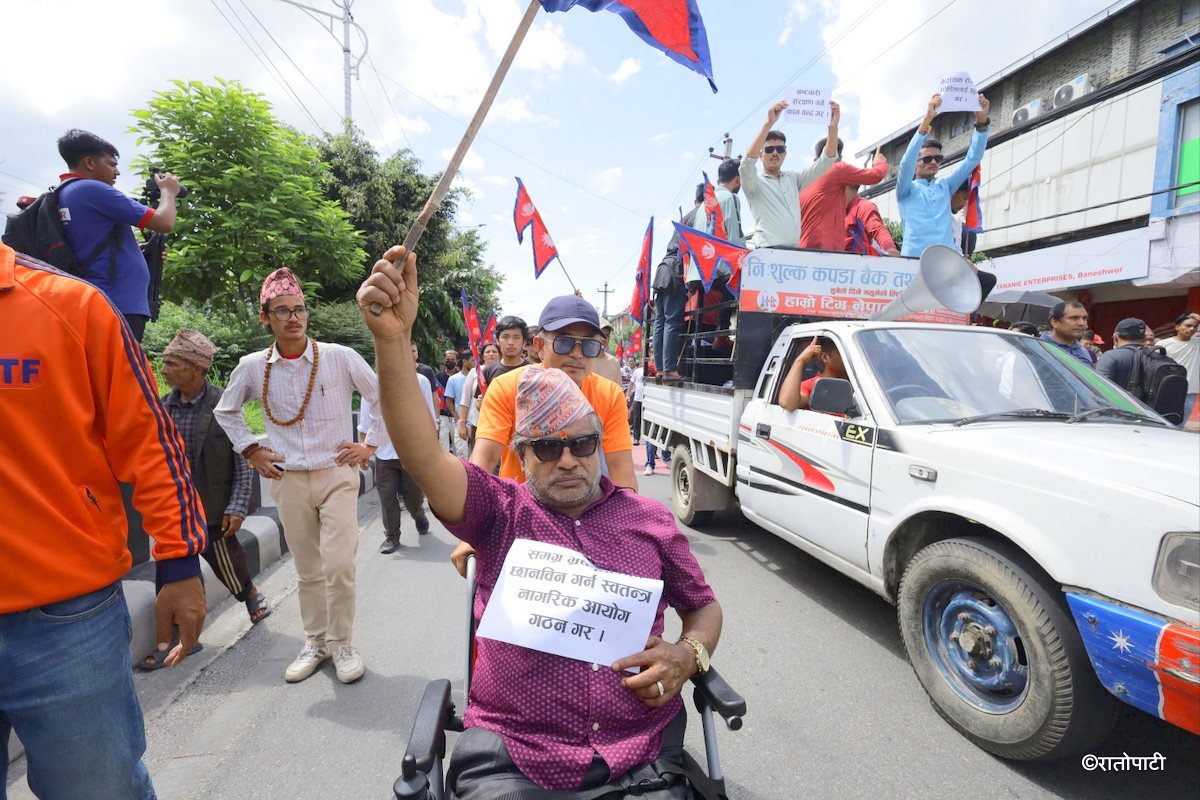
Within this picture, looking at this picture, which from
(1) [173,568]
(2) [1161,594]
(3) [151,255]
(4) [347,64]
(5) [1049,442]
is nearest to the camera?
(1) [173,568]

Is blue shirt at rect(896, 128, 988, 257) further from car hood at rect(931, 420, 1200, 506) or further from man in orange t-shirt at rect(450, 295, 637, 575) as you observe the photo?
man in orange t-shirt at rect(450, 295, 637, 575)

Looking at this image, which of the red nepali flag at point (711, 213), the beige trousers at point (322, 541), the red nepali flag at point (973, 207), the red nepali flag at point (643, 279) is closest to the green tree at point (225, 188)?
the red nepali flag at point (643, 279)

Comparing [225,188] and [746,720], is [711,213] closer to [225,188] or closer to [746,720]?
[746,720]

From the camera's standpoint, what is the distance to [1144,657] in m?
1.92

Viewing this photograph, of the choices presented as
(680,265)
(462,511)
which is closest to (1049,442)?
(462,511)

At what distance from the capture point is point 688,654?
67.9 inches

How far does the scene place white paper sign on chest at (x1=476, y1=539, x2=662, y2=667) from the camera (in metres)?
1.65

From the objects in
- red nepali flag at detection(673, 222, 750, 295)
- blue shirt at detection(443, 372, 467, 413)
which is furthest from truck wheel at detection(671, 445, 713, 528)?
blue shirt at detection(443, 372, 467, 413)

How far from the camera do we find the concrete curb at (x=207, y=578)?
3143 mm

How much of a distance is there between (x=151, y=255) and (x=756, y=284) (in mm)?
4341

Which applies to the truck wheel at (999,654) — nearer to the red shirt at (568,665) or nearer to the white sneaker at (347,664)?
the red shirt at (568,665)

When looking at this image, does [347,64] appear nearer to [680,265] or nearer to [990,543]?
[680,265]

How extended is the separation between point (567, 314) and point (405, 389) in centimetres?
123

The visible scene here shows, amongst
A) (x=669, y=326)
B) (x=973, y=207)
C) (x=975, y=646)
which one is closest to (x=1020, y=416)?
(x=975, y=646)
